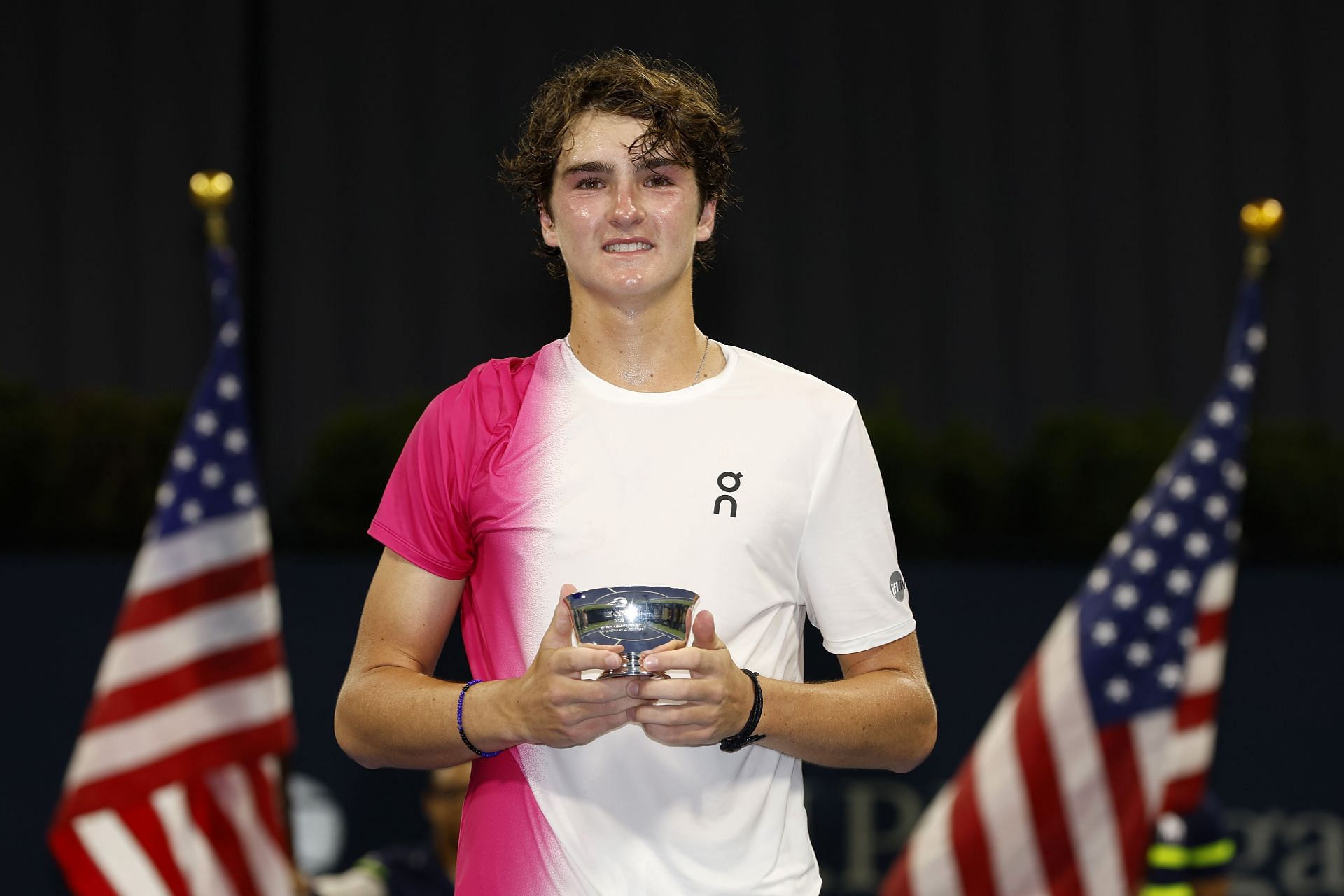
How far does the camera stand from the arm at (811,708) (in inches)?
62.4

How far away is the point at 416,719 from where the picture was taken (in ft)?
5.78

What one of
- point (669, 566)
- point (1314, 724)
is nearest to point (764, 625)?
point (669, 566)

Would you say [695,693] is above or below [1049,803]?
above

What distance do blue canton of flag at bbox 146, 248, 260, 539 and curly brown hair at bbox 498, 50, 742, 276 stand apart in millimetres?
2589

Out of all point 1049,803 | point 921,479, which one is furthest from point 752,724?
point 921,479

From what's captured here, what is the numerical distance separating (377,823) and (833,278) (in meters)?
3.02

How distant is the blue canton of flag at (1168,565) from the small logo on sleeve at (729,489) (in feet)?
10.1

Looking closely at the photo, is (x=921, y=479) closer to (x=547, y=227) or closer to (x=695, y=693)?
(x=547, y=227)

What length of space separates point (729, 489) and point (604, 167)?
440mm

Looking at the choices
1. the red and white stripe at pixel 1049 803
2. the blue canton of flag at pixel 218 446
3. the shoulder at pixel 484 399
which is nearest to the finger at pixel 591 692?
the shoulder at pixel 484 399

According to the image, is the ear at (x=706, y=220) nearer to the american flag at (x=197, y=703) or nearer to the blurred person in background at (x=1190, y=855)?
the american flag at (x=197, y=703)

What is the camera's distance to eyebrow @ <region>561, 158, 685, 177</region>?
6.21 ft

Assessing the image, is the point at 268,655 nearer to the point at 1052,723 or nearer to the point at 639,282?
the point at 1052,723

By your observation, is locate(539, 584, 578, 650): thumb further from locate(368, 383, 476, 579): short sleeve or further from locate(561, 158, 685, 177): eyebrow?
locate(561, 158, 685, 177): eyebrow
